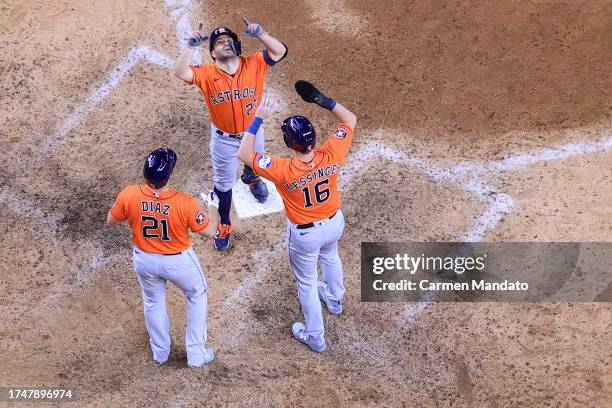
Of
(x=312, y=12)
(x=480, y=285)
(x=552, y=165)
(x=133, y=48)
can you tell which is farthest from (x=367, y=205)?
(x=133, y=48)

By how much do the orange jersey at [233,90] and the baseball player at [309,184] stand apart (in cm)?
108

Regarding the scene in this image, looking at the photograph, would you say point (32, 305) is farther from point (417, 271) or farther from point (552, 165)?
point (552, 165)

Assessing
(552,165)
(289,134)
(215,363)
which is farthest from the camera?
(552,165)

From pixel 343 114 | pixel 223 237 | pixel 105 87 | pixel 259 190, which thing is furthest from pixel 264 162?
pixel 105 87

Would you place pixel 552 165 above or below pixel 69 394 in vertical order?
above

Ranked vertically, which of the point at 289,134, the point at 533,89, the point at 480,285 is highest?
the point at 289,134

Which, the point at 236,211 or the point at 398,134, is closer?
the point at 236,211

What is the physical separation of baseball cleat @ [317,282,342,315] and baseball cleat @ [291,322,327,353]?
365 mm

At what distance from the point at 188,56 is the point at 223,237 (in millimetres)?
2131

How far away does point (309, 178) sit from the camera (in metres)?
6.91

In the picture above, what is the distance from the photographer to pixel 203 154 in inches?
394

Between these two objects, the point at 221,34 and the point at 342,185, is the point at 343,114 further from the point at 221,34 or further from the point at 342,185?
the point at 342,185

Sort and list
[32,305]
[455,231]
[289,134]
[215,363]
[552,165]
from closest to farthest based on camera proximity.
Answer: [289,134]
[215,363]
[32,305]
[455,231]
[552,165]

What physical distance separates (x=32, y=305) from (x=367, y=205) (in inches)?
150
